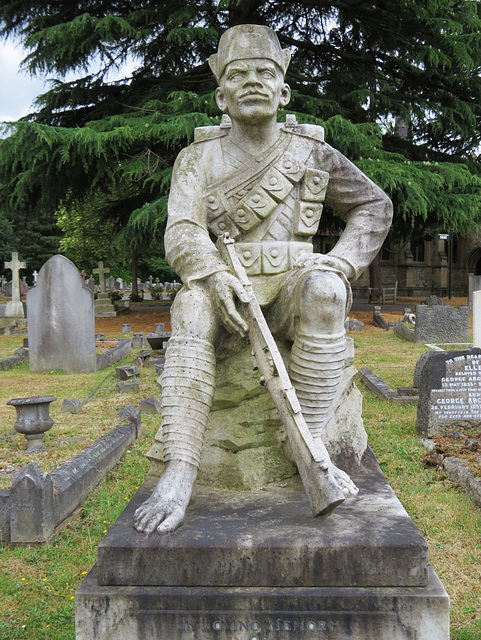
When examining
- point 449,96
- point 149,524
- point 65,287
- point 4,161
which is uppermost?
point 449,96

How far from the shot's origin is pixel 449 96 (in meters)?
16.6

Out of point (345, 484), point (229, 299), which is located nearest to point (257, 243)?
point (229, 299)

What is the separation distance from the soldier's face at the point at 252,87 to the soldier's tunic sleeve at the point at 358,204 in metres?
0.42

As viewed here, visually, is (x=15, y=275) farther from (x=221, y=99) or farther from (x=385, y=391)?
(x=221, y=99)

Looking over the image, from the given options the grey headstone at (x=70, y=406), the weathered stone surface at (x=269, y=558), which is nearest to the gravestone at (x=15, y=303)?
the grey headstone at (x=70, y=406)

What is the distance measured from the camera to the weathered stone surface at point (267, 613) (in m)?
2.32

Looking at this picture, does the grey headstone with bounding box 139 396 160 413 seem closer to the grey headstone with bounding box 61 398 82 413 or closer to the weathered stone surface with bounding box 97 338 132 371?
the grey headstone with bounding box 61 398 82 413

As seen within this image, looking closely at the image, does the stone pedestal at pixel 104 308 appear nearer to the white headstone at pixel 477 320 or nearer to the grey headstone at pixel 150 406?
the grey headstone at pixel 150 406

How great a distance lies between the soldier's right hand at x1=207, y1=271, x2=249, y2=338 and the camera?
9.47ft

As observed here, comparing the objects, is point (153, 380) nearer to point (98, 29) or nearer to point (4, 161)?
point (4, 161)

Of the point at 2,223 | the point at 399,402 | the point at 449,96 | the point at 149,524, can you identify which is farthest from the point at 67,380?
the point at 2,223

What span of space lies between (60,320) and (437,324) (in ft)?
26.3

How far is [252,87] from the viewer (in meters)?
3.23

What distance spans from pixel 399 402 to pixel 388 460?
→ 7.49 ft
